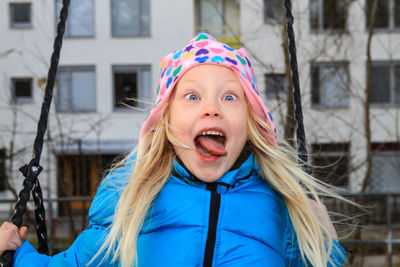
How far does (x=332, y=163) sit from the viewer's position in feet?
14.5

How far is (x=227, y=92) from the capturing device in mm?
1602

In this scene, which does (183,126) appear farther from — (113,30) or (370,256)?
(113,30)

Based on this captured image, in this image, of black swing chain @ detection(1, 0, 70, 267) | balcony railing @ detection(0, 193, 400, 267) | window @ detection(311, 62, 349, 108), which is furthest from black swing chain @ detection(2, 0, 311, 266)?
window @ detection(311, 62, 349, 108)

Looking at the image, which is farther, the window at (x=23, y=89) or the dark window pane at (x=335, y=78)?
the window at (x=23, y=89)

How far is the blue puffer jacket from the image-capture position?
1.45m

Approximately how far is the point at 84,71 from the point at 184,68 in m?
11.8

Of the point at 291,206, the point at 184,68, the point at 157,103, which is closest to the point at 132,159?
the point at 157,103

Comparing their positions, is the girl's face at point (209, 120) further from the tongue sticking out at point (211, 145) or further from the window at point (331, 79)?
the window at point (331, 79)

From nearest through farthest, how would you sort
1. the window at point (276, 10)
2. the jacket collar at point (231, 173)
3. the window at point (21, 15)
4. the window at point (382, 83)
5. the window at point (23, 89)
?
the jacket collar at point (231, 173) → the window at point (276, 10) → the window at point (382, 83) → the window at point (23, 89) → the window at point (21, 15)

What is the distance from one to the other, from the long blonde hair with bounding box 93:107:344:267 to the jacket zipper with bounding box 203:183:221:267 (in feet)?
0.58

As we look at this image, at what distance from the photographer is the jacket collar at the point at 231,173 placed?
61.4 inches

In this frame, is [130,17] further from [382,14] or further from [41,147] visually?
[41,147]

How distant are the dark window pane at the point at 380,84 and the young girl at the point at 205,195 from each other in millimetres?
12026

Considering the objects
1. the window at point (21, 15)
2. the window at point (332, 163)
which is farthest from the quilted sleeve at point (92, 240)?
the window at point (21, 15)
